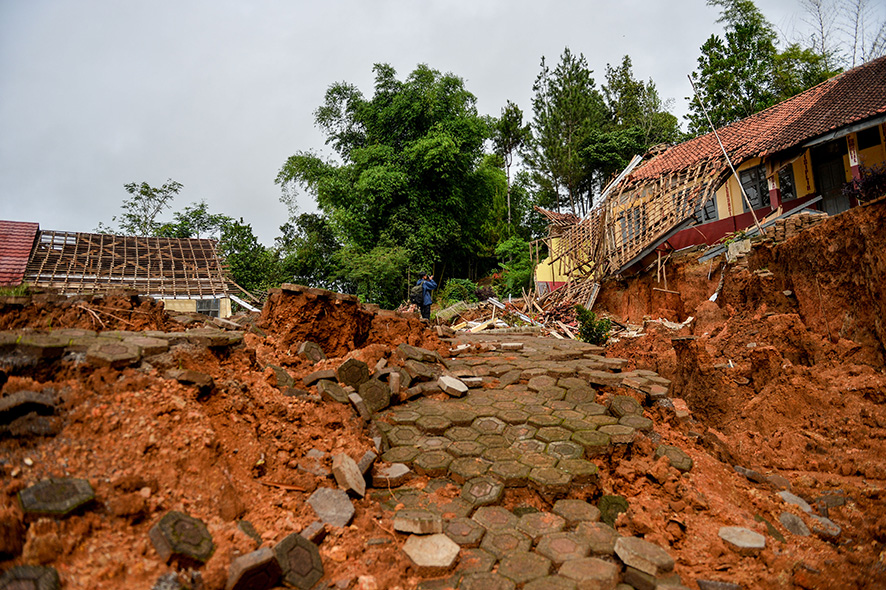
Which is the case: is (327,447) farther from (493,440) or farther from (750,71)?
(750,71)

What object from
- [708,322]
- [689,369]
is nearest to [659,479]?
[689,369]

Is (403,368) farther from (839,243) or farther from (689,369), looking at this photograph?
(839,243)

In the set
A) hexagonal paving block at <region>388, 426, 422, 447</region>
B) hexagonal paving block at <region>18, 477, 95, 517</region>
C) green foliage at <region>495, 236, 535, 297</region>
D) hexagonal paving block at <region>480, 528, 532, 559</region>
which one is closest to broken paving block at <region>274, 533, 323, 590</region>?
hexagonal paving block at <region>18, 477, 95, 517</region>

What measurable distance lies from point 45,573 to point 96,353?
137 cm

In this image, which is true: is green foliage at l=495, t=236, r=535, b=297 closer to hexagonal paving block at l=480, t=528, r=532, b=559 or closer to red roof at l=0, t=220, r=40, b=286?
red roof at l=0, t=220, r=40, b=286

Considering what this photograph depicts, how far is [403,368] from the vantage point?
504 centimetres

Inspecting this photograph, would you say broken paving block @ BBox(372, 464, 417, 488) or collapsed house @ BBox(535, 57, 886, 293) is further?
collapsed house @ BBox(535, 57, 886, 293)

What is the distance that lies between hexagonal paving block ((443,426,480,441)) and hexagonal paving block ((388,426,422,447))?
27 centimetres

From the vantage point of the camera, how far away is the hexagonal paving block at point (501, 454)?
362cm

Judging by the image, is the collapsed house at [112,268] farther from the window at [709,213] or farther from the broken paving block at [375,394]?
the window at [709,213]

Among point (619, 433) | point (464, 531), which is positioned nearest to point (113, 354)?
point (464, 531)

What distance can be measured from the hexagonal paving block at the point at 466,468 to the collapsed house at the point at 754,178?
9.83m

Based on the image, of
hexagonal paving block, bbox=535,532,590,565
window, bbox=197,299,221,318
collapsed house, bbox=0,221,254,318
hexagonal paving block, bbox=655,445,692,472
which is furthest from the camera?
window, bbox=197,299,221,318

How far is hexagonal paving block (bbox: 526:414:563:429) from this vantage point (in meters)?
4.18
